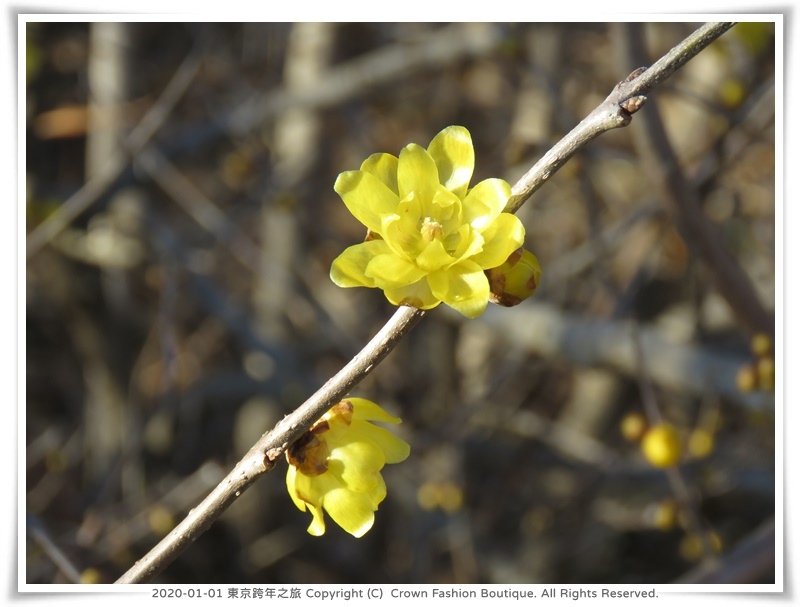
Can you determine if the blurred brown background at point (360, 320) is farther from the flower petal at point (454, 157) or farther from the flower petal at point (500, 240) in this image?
the flower petal at point (500, 240)

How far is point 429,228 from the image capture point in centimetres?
131

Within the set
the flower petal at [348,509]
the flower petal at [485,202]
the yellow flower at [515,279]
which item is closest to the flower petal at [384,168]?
the flower petal at [485,202]

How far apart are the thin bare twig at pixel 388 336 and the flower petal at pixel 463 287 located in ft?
0.15

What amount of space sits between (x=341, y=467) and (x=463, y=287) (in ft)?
1.33

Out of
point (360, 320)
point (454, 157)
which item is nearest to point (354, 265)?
point (454, 157)

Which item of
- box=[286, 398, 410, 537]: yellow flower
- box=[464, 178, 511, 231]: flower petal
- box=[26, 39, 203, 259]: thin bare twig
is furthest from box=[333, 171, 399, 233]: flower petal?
box=[26, 39, 203, 259]: thin bare twig

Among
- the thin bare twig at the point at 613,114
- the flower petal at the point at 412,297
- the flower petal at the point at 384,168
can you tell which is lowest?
the flower petal at the point at 412,297

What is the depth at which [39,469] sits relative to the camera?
14.2ft

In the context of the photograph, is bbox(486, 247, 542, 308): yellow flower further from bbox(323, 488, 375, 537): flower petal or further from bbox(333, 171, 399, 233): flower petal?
bbox(323, 488, 375, 537): flower petal

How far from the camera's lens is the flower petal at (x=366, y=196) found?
4.25 ft

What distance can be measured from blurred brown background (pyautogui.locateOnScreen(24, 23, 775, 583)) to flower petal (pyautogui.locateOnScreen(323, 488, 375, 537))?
5.79 feet

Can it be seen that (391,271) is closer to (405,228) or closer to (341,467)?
(405,228)
